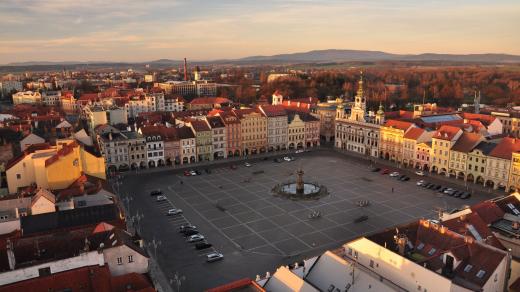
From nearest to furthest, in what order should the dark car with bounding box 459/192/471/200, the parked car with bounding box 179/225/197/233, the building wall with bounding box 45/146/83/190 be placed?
the parked car with bounding box 179/225/197/233 < the building wall with bounding box 45/146/83/190 < the dark car with bounding box 459/192/471/200

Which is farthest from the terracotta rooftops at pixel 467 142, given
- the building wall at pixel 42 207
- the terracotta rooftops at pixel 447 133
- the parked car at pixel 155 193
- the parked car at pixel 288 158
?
the building wall at pixel 42 207

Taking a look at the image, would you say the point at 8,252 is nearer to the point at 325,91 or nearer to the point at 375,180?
the point at 375,180

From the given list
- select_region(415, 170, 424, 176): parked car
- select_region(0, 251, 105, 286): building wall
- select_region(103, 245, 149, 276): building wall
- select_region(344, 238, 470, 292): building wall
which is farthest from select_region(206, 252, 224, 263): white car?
select_region(415, 170, 424, 176): parked car

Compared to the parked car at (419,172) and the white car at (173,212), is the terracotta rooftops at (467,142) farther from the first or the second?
the white car at (173,212)

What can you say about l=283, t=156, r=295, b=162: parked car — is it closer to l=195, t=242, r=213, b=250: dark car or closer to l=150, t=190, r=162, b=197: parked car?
l=150, t=190, r=162, b=197: parked car

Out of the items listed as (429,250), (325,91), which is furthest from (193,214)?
(325,91)

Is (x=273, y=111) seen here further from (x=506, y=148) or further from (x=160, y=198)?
(x=506, y=148)

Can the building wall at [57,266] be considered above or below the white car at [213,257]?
above
